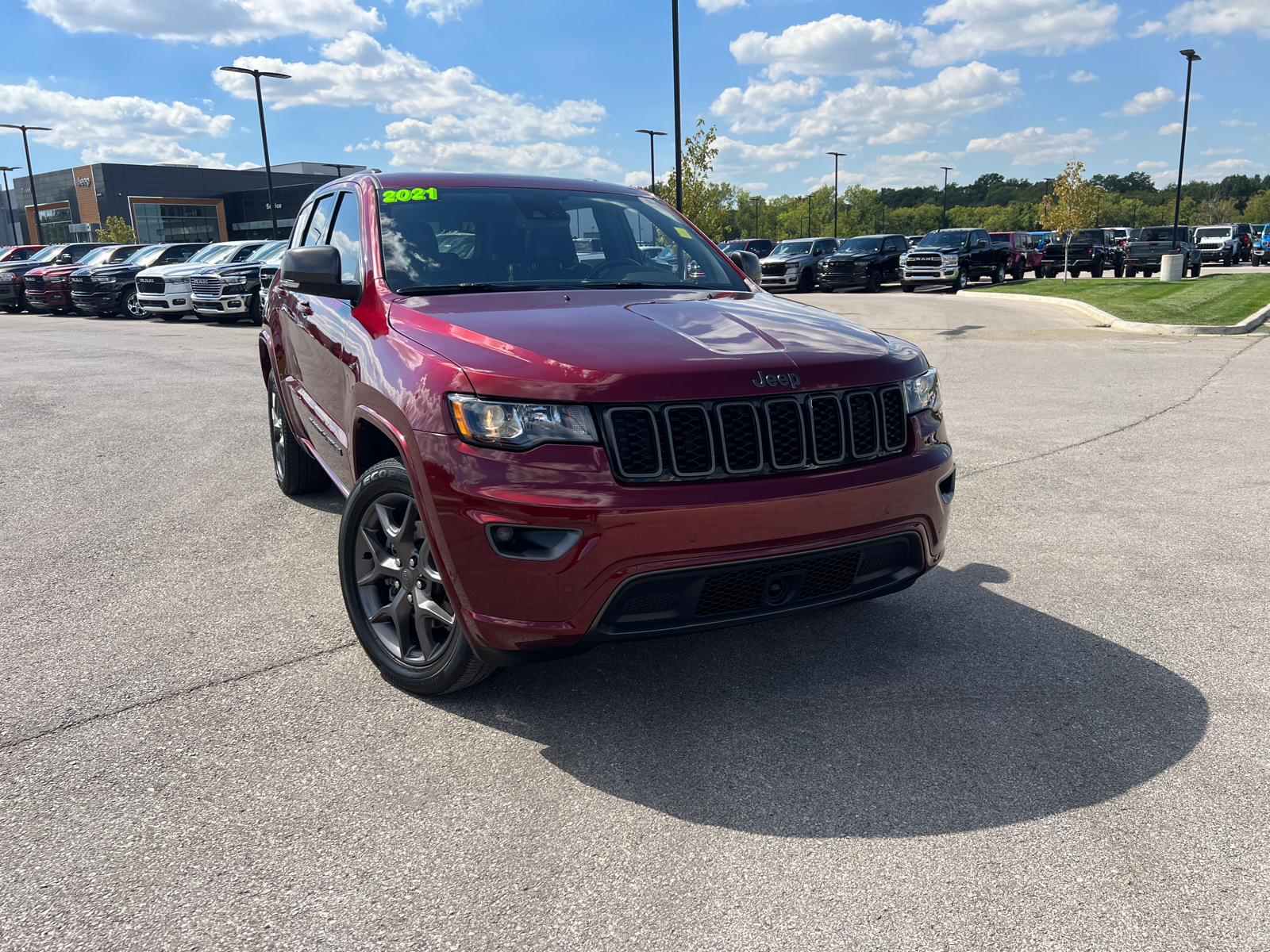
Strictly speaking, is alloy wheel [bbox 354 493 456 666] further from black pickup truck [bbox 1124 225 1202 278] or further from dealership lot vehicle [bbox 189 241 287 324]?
black pickup truck [bbox 1124 225 1202 278]

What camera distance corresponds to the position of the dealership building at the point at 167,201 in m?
86.1

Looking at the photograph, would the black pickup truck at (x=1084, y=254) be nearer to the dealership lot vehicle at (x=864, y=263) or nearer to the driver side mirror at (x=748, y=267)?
the dealership lot vehicle at (x=864, y=263)

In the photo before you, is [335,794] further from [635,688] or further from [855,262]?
[855,262]

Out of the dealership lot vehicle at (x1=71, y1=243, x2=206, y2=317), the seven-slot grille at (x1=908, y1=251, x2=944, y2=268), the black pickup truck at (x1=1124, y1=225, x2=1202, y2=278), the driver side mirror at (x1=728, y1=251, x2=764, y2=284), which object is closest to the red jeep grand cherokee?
the driver side mirror at (x1=728, y1=251, x2=764, y2=284)

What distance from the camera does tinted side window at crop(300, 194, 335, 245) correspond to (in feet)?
16.9

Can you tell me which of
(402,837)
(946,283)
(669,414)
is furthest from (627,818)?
(946,283)

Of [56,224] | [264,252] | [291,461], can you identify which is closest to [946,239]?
[264,252]

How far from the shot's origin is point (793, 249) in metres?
32.4

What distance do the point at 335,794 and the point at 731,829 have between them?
114 centimetres

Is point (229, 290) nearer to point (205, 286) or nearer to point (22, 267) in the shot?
point (205, 286)

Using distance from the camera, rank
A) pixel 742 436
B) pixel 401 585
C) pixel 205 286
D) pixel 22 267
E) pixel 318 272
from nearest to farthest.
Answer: pixel 742 436 < pixel 401 585 < pixel 318 272 < pixel 205 286 < pixel 22 267

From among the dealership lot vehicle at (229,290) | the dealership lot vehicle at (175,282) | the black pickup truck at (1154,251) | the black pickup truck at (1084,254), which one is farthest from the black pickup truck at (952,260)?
the dealership lot vehicle at (175,282)

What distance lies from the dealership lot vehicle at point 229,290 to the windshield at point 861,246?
17.9 meters

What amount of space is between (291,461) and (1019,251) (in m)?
33.6
